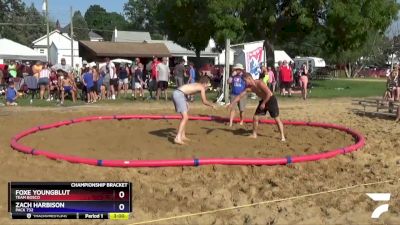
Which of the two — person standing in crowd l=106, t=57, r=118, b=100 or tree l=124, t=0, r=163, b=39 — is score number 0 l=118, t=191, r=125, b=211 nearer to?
person standing in crowd l=106, t=57, r=118, b=100

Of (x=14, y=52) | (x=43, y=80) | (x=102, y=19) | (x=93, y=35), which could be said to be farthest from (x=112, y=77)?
(x=102, y=19)

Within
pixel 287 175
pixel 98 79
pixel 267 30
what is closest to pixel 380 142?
pixel 287 175

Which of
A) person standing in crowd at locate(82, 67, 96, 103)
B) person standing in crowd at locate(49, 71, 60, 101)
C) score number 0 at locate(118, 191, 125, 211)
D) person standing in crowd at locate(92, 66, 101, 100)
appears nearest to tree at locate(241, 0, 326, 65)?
person standing in crowd at locate(92, 66, 101, 100)

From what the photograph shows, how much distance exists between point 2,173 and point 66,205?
11.2 feet

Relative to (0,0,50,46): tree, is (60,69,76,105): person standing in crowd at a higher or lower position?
lower

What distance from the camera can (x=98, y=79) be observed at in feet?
66.3

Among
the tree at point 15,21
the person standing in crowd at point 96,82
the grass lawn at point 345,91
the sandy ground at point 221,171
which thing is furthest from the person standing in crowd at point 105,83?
the tree at point 15,21

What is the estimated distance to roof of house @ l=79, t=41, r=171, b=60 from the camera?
49.7 m
